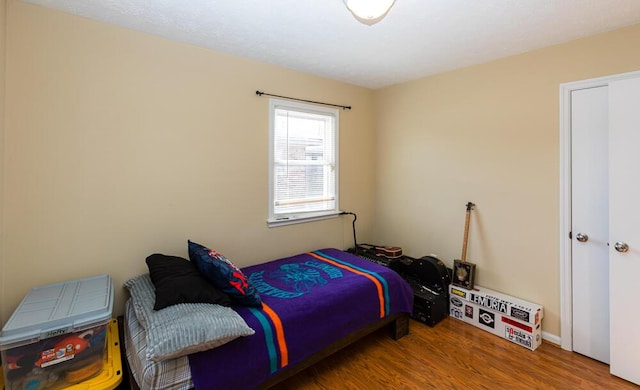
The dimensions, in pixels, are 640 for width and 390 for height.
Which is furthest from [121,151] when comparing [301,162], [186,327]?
[301,162]

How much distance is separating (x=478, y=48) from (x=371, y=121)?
1607 mm

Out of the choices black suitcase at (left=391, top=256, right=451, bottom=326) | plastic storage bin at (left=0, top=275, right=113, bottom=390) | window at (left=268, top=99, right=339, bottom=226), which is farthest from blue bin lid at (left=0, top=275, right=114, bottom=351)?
black suitcase at (left=391, top=256, right=451, bottom=326)

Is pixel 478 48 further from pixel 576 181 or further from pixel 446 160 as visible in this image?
pixel 576 181

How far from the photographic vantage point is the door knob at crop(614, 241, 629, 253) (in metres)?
2.10

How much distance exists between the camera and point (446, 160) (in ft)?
10.7

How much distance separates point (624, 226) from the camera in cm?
212

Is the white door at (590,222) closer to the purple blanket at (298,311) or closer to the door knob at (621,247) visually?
the door knob at (621,247)

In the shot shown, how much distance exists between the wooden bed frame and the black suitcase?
0.29 meters

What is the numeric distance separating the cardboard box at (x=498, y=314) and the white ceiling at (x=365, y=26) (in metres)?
2.26

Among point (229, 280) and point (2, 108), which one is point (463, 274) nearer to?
point (229, 280)

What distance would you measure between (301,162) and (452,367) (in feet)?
7.72

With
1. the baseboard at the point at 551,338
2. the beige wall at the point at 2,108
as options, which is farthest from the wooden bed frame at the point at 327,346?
the baseboard at the point at 551,338

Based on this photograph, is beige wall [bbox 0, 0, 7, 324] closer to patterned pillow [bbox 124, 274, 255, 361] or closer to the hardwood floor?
patterned pillow [bbox 124, 274, 255, 361]

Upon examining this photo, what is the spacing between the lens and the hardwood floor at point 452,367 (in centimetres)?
209
